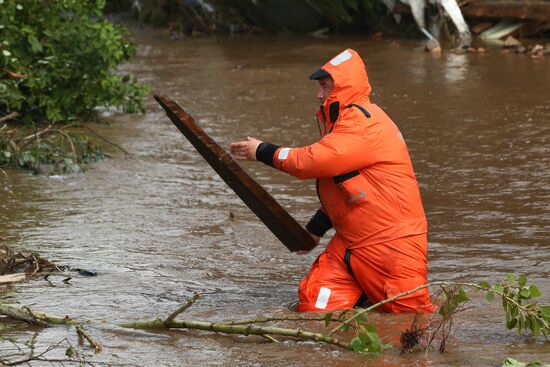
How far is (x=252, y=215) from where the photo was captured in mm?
8695

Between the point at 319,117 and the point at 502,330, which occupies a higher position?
the point at 319,117

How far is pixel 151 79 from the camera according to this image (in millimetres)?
15461

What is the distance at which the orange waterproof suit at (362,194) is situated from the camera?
6012mm

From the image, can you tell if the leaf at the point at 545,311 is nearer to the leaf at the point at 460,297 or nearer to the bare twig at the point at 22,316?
the leaf at the point at 460,297

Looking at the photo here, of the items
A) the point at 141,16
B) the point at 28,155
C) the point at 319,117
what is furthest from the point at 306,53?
the point at 319,117

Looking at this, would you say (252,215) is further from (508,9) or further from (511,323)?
(508,9)

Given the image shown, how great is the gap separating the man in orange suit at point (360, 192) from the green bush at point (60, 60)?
5329 mm

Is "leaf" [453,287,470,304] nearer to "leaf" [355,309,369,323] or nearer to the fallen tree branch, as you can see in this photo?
"leaf" [355,309,369,323]

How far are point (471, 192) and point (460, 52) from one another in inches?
303

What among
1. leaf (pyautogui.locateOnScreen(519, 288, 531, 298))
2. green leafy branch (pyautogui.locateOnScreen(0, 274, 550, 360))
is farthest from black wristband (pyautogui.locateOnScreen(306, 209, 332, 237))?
leaf (pyautogui.locateOnScreen(519, 288, 531, 298))

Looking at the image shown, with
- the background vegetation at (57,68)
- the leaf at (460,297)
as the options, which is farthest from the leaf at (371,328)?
the background vegetation at (57,68)

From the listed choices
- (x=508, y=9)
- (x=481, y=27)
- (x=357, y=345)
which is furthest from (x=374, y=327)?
(x=481, y=27)

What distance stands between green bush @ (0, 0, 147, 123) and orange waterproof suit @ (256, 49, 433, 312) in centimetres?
537

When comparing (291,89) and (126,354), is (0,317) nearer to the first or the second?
(126,354)
